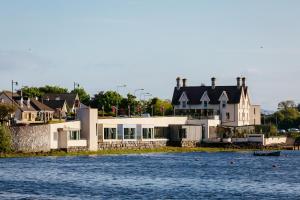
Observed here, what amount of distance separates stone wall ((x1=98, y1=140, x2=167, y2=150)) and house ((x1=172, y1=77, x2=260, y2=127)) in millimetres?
23687

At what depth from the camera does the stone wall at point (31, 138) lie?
11862 centimetres

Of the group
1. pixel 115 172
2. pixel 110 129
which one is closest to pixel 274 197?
pixel 115 172

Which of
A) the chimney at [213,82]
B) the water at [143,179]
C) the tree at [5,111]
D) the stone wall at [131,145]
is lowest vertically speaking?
the water at [143,179]

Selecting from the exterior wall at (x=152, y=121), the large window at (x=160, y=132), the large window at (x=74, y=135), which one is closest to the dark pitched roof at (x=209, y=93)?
the exterior wall at (x=152, y=121)

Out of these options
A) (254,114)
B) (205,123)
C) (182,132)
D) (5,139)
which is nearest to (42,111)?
(182,132)

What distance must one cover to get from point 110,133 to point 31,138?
2552cm

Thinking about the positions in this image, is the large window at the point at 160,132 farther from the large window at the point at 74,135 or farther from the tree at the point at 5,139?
the tree at the point at 5,139

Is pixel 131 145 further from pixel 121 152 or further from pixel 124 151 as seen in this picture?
pixel 121 152

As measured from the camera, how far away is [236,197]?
64438mm

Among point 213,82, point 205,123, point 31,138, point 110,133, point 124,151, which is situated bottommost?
point 124,151

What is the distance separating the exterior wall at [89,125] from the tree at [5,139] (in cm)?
1726

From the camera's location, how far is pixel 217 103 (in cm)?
18300

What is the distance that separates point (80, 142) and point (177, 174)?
4196 centimetres

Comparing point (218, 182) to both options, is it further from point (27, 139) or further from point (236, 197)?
point (27, 139)
